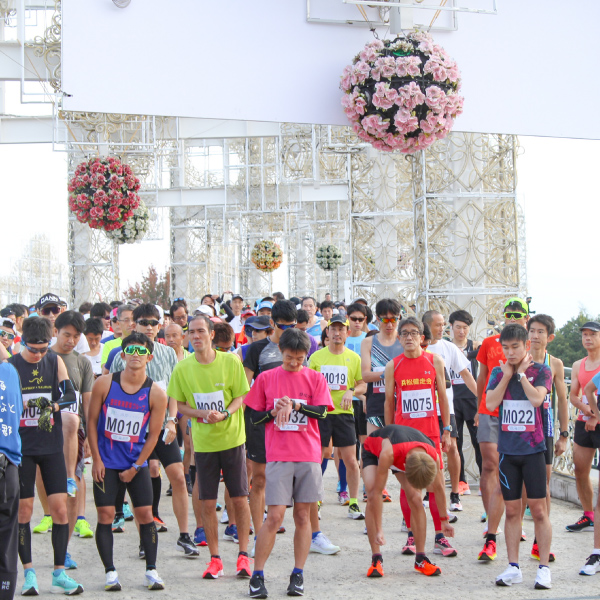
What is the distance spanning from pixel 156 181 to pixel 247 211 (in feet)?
9.90

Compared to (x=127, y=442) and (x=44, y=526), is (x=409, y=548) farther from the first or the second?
(x=44, y=526)

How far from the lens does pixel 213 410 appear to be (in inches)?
250

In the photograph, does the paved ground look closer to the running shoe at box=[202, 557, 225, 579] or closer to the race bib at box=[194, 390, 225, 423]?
the running shoe at box=[202, 557, 225, 579]

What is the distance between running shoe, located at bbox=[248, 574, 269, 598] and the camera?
18.5 feet

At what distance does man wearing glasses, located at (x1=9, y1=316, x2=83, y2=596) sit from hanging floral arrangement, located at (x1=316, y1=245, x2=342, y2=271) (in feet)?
66.1

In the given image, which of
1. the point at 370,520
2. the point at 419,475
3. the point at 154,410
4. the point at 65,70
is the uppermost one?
the point at 65,70

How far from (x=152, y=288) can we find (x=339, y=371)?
38263 mm

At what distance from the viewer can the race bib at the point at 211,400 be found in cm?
637

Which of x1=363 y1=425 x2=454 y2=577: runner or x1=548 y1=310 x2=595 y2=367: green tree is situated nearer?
x1=363 y1=425 x2=454 y2=577: runner

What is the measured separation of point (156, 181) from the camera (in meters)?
25.8

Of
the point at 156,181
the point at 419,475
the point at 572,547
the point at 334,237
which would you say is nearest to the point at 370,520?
the point at 419,475

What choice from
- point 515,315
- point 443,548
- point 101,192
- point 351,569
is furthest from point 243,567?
point 101,192

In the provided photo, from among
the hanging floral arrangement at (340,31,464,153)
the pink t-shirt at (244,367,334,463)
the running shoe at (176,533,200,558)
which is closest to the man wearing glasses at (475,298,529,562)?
the pink t-shirt at (244,367,334,463)

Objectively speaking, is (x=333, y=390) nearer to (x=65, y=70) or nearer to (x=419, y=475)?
(x=419, y=475)
